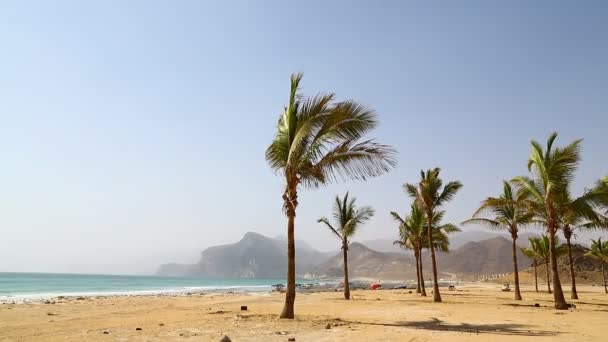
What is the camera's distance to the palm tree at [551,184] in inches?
806

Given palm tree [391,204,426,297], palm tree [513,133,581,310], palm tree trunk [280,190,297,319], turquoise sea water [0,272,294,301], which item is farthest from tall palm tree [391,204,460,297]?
turquoise sea water [0,272,294,301]

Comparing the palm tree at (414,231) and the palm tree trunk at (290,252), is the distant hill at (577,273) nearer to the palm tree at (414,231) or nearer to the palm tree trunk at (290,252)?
the palm tree at (414,231)

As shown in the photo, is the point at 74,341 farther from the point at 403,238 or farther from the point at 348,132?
the point at 403,238

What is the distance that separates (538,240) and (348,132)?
38.2m

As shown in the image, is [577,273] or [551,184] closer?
[551,184]

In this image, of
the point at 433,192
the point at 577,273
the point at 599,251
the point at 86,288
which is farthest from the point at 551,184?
the point at 86,288

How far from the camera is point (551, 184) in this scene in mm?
20234

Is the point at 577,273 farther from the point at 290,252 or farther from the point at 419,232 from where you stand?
the point at 290,252

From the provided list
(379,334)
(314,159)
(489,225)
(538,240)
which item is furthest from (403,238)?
(379,334)

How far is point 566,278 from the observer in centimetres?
7506

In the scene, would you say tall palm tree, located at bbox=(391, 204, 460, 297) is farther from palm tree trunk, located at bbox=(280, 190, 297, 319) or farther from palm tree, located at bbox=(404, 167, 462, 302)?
palm tree trunk, located at bbox=(280, 190, 297, 319)

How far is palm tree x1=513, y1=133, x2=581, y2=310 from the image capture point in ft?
67.2

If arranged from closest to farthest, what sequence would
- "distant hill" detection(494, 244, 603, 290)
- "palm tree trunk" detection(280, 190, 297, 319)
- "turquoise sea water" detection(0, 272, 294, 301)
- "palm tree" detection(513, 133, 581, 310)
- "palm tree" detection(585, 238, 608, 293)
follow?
"palm tree trunk" detection(280, 190, 297, 319), "palm tree" detection(513, 133, 581, 310), "palm tree" detection(585, 238, 608, 293), "turquoise sea water" detection(0, 272, 294, 301), "distant hill" detection(494, 244, 603, 290)

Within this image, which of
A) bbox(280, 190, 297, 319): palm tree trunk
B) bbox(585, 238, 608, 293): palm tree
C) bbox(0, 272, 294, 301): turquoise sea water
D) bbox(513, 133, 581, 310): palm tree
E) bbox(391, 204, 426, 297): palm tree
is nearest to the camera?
bbox(280, 190, 297, 319): palm tree trunk
